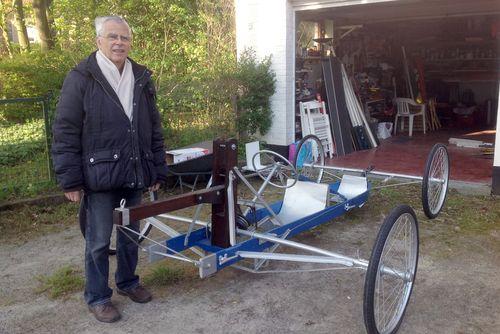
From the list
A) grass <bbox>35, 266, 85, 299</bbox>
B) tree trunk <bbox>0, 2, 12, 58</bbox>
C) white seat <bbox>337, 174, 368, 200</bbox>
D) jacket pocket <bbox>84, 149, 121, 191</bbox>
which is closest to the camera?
jacket pocket <bbox>84, 149, 121, 191</bbox>

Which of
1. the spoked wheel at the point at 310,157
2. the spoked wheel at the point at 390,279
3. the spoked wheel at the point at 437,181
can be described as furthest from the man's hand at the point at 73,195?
the spoked wheel at the point at 437,181

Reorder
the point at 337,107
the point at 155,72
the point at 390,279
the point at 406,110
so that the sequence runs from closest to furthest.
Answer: the point at 390,279
the point at 337,107
the point at 155,72
the point at 406,110

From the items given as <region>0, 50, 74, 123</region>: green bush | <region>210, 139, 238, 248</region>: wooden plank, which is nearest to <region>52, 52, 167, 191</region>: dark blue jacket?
<region>210, 139, 238, 248</region>: wooden plank

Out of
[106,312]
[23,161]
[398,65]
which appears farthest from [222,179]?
[398,65]

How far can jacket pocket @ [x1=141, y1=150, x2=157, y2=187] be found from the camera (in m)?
3.34

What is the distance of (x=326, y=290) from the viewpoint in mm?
3740

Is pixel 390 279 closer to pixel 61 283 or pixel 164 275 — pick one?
pixel 164 275

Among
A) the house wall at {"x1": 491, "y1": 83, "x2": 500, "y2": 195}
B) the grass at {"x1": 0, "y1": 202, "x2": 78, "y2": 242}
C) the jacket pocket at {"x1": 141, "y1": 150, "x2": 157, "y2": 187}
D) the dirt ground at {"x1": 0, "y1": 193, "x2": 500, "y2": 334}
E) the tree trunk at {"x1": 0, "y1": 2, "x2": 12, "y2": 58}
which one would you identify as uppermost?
the tree trunk at {"x1": 0, "y1": 2, "x2": 12, "y2": 58}

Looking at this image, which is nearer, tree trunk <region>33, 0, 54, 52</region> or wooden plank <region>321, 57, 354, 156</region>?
wooden plank <region>321, 57, 354, 156</region>

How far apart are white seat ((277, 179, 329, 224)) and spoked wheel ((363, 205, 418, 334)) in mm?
1087

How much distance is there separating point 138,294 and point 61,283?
2.37 ft

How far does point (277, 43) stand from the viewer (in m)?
7.64

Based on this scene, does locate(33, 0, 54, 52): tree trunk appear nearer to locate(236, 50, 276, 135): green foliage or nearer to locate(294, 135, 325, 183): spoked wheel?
locate(236, 50, 276, 135): green foliage

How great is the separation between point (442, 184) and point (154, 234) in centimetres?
Answer: 309
